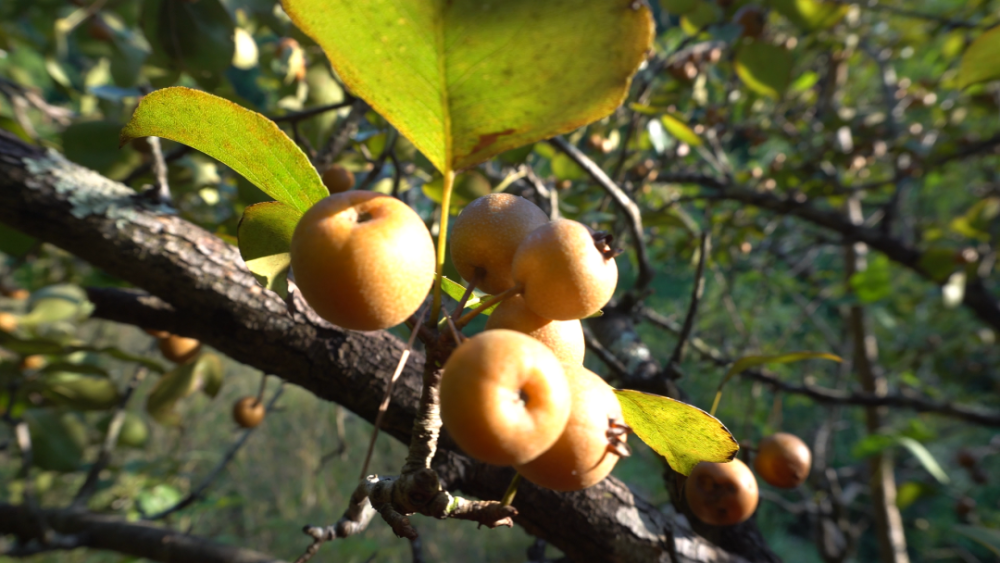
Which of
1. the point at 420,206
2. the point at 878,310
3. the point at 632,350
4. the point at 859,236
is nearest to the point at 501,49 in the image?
the point at 632,350

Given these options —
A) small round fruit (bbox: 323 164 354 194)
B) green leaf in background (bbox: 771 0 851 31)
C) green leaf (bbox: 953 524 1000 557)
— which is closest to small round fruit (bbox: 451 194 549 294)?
small round fruit (bbox: 323 164 354 194)

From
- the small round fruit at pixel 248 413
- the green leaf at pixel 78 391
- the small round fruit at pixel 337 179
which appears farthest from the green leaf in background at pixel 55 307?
the small round fruit at pixel 337 179

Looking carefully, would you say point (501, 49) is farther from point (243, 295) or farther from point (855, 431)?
point (855, 431)

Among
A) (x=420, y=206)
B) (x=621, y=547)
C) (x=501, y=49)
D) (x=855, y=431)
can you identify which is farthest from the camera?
(x=855, y=431)

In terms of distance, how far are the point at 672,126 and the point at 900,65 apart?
320 cm

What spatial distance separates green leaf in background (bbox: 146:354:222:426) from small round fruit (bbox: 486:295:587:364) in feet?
3.40

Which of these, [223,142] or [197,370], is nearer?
[223,142]

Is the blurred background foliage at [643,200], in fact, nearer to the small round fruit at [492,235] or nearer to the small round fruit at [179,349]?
the small round fruit at [179,349]

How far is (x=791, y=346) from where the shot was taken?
12.4ft

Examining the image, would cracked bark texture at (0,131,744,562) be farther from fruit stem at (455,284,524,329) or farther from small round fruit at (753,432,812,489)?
fruit stem at (455,284,524,329)

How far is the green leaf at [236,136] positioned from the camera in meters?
0.34

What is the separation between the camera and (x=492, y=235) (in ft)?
1.27

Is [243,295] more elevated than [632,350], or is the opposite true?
[632,350]

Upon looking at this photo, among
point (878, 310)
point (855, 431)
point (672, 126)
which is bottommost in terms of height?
point (672, 126)
